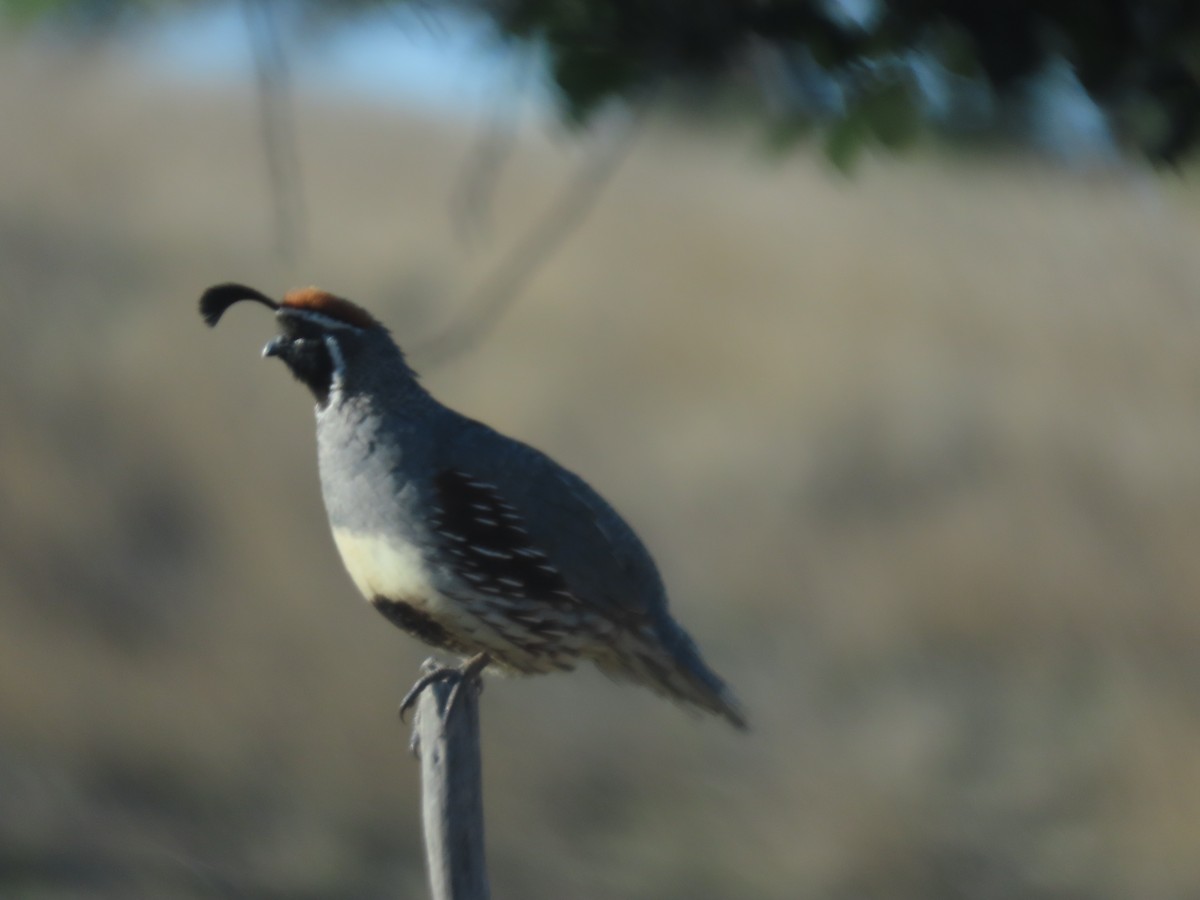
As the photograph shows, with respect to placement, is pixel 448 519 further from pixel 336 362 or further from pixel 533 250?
pixel 533 250

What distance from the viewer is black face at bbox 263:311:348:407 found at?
3076 millimetres

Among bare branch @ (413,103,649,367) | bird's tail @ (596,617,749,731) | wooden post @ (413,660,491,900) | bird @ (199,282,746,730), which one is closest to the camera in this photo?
wooden post @ (413,660,491,900)

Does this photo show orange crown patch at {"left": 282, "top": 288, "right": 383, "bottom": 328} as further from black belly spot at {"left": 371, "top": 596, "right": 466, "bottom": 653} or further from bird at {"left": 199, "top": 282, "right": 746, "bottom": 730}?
black belly spot at {"left": 371, "top": 596, "right": 466, "bottom": 653}

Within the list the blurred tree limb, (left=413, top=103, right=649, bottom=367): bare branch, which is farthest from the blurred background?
the blurred tree limb

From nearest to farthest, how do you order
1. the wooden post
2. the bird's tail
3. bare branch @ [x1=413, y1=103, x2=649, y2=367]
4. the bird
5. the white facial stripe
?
the wooden post
the bird
the white facial stripe
the bird's tail
bare branch @ [x1=413, y1=103, x2=649, y2=367]

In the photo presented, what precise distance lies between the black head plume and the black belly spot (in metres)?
0.56

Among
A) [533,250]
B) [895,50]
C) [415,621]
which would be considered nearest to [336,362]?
[415,621]

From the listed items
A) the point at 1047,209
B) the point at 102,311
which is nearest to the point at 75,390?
the point at 102,311

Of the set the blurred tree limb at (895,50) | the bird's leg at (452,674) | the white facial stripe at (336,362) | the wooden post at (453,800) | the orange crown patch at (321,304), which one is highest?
the orange crown patch at (321,304)

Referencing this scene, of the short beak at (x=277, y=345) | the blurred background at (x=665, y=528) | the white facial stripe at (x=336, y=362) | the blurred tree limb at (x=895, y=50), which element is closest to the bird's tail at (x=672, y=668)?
the white facial stripe at (x=336, y=362)

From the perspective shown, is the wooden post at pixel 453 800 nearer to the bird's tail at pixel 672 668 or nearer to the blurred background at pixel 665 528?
the bird's tail at pixel 672 668

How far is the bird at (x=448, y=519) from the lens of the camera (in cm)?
299

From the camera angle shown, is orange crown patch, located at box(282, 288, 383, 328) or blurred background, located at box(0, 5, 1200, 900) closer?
orange crown patch, located at box(282, 288, 383, 328)

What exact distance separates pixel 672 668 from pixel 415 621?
53 cm
